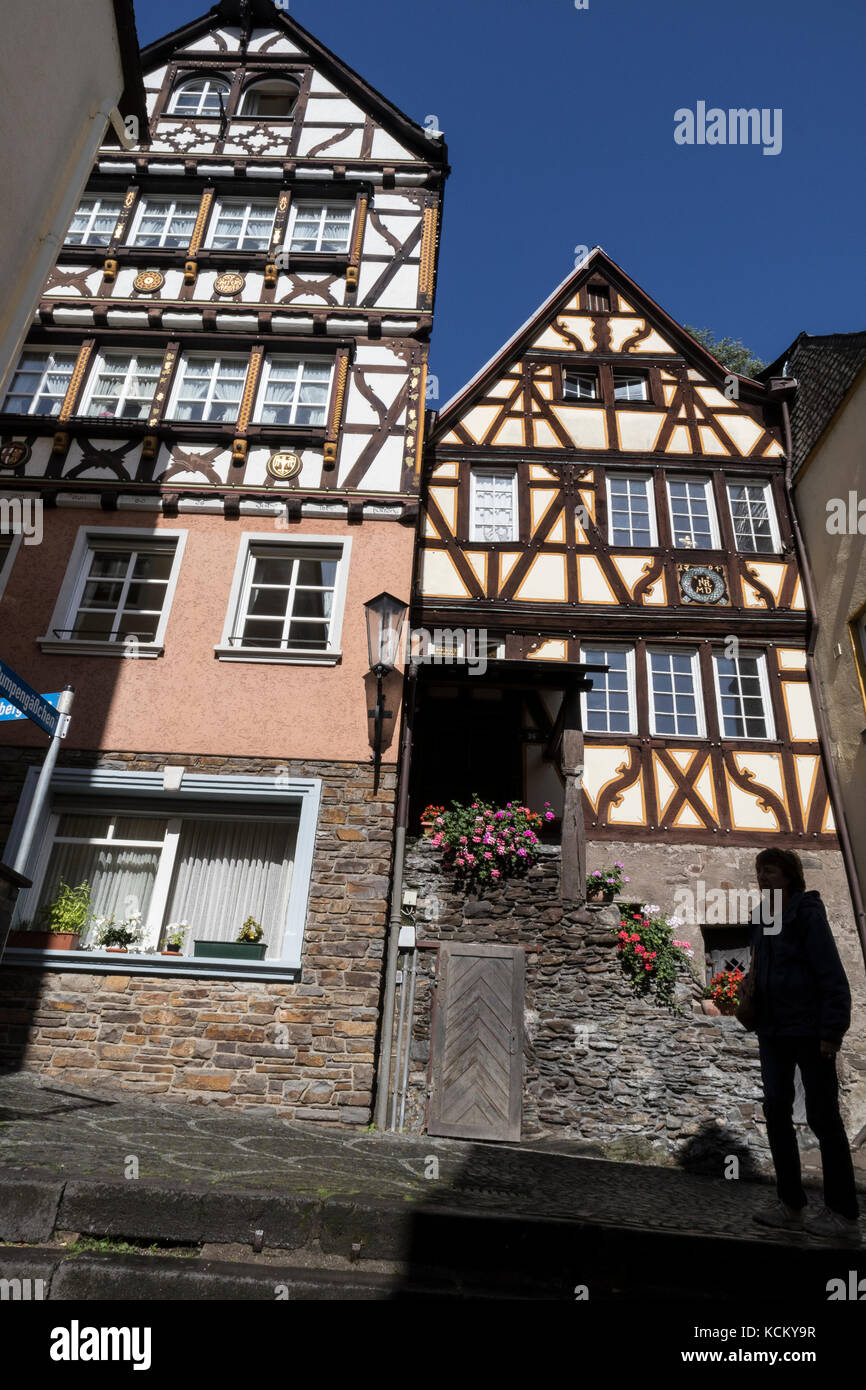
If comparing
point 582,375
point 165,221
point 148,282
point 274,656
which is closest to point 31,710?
point 274,656

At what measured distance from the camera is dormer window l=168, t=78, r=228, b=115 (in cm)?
1424

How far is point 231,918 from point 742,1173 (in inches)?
201

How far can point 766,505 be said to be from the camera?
14180mm

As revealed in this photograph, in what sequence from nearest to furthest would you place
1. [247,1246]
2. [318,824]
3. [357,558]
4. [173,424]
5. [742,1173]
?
[247,1246], [742,1173], [318,824], [357,558], [173,424]

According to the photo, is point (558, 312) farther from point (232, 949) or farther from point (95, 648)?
point (232, 949)

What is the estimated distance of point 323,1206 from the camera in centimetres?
343

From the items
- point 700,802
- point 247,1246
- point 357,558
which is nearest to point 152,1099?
point 247,1246

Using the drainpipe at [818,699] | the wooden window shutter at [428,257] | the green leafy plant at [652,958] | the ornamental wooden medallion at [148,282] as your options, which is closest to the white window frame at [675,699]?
the drainpipe at [818,699]

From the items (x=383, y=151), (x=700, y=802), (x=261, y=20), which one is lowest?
(x=700, y=802)

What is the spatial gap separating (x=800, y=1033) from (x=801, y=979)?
253mm

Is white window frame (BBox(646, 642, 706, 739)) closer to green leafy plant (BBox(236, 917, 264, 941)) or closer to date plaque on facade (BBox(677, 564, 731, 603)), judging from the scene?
date plaque on facade (BBox(677, 564, 731, 603))

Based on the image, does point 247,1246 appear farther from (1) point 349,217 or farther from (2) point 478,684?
(1) point 349,217

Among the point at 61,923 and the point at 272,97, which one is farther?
the point at 272,97
